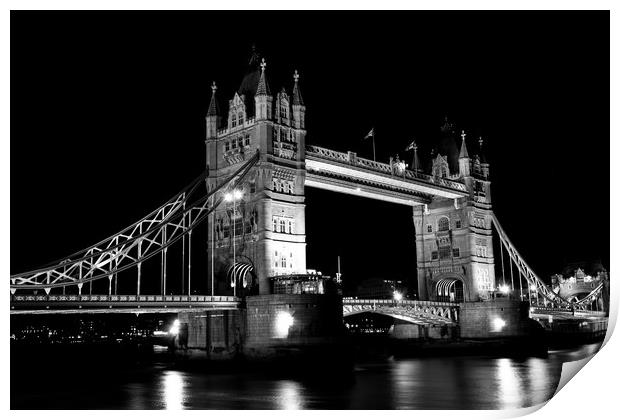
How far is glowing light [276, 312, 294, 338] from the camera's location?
43.6 meters

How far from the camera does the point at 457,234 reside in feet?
239

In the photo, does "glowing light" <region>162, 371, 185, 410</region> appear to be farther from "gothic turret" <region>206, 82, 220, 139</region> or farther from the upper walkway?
the upper walkway

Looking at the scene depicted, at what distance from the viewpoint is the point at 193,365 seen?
46531 millimetres

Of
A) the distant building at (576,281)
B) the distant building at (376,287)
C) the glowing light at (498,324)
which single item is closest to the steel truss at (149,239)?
the glowing light at (498,324)

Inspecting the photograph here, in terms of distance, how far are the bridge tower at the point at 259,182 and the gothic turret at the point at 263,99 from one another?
0.07m

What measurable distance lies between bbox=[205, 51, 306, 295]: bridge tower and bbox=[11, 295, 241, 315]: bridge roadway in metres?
5.90

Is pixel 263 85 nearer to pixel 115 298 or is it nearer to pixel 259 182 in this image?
pixel 259 182

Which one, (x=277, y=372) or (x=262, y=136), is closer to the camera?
(x=277, y=372)

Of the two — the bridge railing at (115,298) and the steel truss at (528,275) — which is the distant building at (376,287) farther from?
the bridge railing at (115,298)

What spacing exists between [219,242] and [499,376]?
72.2 ft

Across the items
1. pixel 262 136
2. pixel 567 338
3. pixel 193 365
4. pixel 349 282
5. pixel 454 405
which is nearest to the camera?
pixel 454 405

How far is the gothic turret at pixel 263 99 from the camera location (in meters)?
50.7
